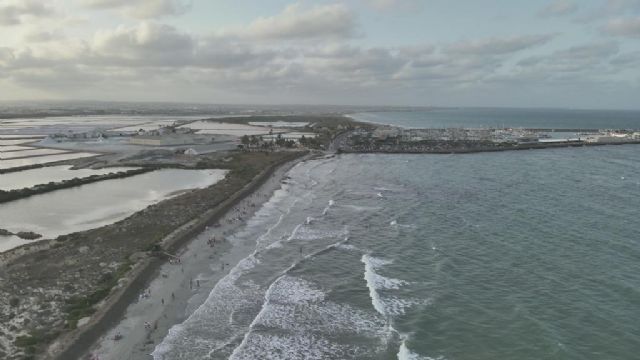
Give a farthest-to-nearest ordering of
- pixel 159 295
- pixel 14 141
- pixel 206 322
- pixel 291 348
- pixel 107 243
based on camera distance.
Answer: pixel 14 141 → pixel 107 243 → pixel 159 295 → pixel 206 322 → pixel 291 348

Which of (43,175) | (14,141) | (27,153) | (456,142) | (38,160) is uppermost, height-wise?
(456,142)

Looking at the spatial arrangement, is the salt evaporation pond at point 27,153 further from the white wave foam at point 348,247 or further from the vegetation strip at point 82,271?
the white wave foam at point 348,247

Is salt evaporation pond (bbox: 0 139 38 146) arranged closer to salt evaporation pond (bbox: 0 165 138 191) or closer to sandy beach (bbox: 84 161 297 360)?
salt evaporation pond (bbox: 0 165 138 191)

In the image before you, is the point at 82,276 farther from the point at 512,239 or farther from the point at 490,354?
the point at 512,239

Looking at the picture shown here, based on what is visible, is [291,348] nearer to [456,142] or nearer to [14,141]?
[456,142]

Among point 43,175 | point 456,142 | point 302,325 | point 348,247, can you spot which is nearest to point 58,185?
point 43,175

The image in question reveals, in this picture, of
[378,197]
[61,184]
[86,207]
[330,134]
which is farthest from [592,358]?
[330,134]
